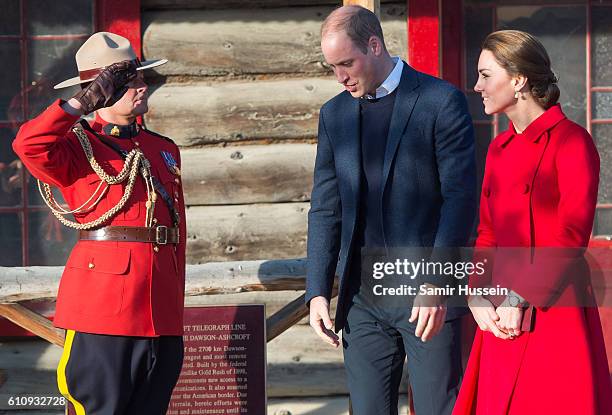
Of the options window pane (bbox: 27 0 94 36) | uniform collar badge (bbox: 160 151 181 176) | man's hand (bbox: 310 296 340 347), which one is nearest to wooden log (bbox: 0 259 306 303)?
uniform collar badge (bbox: 160 151 181 176)

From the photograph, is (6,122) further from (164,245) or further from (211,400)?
(164,245)

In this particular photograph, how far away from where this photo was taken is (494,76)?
3.46 m

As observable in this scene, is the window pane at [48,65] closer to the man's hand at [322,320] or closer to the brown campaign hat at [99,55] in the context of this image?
the brown campaign hat at [99,55]

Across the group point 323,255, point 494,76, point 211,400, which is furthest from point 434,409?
point 211,400

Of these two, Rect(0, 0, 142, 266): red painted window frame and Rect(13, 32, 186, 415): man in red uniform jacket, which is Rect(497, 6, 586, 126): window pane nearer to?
Rect(0, 0, 142, 266): red painted window frame

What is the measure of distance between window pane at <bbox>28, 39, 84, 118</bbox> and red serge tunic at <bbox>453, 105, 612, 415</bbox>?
12.0ft

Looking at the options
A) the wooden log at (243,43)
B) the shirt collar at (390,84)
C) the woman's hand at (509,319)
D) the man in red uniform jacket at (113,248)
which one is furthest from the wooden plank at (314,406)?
the woman's hand at (509,319)

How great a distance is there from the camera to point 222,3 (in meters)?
6.40

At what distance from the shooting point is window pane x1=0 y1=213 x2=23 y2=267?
21.3 ft

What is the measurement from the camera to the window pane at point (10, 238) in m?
6.48

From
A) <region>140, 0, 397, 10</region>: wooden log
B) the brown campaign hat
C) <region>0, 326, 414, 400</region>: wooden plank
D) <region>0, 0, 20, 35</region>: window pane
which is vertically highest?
<region>140, 0, 397, 10</region>: wooden log

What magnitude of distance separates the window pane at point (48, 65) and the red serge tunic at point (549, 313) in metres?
3.66

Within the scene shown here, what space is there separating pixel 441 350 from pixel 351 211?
1.81 ft

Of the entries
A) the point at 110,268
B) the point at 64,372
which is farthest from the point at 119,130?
the point at 64,372
